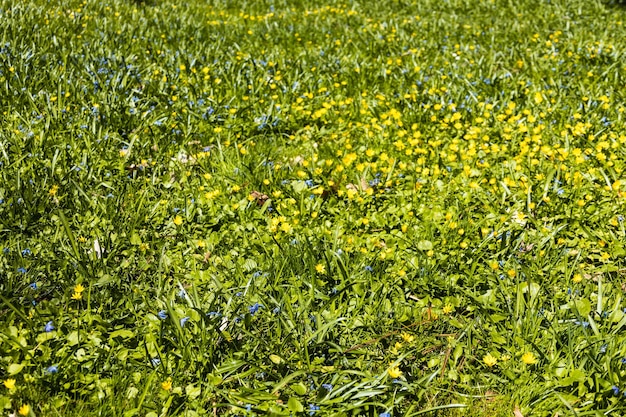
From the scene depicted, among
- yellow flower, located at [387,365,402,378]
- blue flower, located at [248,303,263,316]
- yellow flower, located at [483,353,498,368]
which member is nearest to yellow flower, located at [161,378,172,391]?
blue flower, located at [248,303,263,316]

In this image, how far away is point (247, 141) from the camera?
12.5ft

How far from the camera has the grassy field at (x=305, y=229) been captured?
7.30 ft

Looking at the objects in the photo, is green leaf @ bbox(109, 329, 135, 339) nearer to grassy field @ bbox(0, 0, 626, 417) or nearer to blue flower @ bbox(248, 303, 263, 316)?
grassy field @ bbox(0, 0, 626, 417)

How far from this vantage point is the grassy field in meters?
2.23

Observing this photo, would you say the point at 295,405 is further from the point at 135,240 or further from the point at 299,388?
the point at 135,240

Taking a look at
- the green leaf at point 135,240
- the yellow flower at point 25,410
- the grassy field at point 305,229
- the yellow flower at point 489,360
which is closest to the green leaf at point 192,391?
the grassy field at point 305,229

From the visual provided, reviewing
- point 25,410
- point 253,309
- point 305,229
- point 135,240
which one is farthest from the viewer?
point 305,229

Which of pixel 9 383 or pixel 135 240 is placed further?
pixel 135 240

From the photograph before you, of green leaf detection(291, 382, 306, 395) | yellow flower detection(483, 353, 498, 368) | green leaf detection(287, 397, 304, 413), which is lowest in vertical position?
green leaf detection(291, 382, 306, 395)

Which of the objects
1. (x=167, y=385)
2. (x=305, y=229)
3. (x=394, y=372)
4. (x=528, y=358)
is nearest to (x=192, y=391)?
(x=167, y=385)

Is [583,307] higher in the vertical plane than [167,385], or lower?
higher

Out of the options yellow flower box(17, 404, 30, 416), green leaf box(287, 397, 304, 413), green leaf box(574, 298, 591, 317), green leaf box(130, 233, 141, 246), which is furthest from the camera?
green leaf box(130, 233, 141, 246)

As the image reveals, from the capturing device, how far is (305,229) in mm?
3035

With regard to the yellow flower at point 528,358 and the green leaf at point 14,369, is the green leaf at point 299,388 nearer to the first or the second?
the yellow flower at point 528,358
